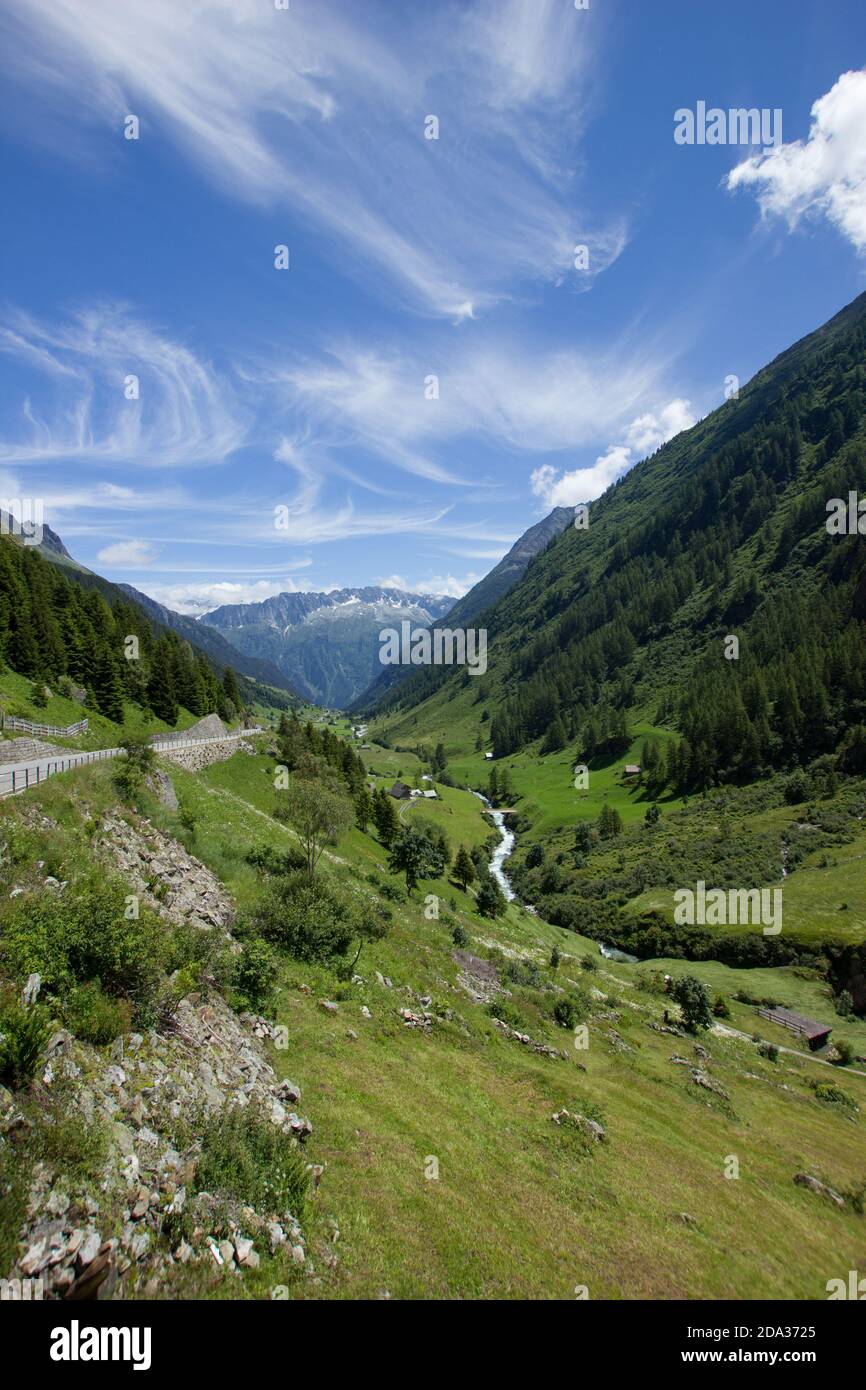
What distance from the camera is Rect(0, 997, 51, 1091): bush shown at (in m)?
8.85

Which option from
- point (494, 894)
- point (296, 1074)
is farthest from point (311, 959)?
point (494, 894)

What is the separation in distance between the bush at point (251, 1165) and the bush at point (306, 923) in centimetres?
1253

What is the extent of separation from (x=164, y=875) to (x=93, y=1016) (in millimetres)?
12054

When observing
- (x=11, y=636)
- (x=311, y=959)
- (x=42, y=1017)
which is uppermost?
(x=11, y=636)

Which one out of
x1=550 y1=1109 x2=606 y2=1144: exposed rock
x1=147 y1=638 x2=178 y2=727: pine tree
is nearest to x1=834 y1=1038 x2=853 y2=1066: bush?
x1=550 y1=1109 x2=606 y2=1144: exposed rock

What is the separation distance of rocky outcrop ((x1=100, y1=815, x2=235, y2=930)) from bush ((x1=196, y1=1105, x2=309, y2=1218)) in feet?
31.6

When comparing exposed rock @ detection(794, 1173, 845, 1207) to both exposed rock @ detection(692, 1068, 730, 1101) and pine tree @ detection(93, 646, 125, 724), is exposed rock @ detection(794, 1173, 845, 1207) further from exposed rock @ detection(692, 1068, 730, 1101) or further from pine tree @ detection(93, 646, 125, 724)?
pine tree @ detection(93, 646, 125, 724)

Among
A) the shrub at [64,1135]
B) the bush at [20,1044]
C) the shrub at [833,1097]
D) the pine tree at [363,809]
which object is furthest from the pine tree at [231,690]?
the shrub at [64,1135]

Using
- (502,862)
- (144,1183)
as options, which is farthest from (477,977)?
(502,862)

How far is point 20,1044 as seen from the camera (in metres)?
8.91

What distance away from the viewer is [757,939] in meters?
74.9
